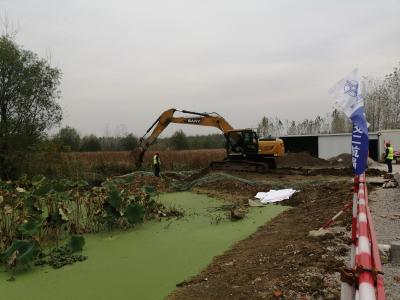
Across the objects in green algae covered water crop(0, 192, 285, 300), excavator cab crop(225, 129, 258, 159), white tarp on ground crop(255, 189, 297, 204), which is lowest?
green algae covered water crop(0, 192, 285, 300)

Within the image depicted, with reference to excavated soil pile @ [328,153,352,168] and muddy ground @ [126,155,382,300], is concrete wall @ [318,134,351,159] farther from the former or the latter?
muddy ground @ [126,155,382,300]

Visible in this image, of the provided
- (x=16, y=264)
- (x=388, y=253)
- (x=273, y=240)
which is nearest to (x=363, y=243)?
(x=388, y=253)

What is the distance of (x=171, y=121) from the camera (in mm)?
19281

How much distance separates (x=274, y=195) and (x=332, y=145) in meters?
18.4

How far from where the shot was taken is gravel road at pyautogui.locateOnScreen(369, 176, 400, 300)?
168 inches

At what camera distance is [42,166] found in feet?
62.4

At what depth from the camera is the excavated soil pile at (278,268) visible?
4.38 metres

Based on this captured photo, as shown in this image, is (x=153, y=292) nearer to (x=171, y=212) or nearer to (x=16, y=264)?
(x=16, y=264)

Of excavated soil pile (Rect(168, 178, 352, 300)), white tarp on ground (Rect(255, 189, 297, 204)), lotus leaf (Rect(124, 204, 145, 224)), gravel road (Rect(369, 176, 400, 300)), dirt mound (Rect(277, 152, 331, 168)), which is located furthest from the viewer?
dirt mound (Rect(277, 152, 331, 168))

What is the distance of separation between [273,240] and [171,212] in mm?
3722

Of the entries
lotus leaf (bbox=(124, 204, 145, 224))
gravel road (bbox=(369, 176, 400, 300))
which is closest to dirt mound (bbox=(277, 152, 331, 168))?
gravel road (bbox=(369, 176, 400, 300))

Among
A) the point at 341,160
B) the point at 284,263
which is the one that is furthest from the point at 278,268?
the point at 341,160

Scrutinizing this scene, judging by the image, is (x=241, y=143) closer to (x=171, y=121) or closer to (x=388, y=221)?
(x=171, y=121)

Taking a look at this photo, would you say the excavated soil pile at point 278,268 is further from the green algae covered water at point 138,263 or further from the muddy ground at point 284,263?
the green algae covered water at point 138,263
